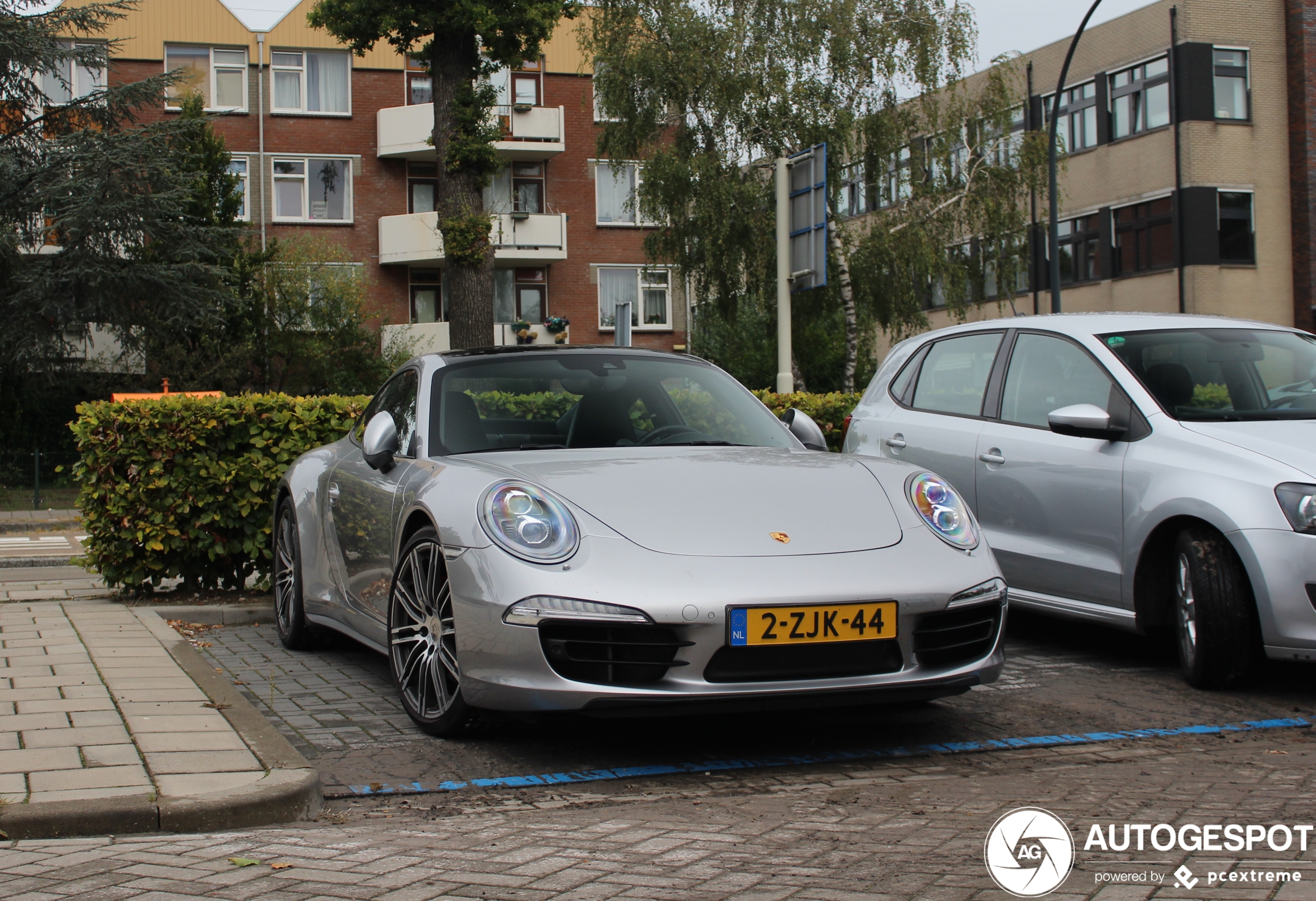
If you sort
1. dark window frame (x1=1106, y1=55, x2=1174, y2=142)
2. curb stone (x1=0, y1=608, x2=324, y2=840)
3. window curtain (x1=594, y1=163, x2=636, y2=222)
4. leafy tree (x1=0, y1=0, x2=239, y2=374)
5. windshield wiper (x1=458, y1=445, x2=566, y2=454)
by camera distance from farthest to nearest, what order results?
window curtain (x1=594, y1=163, x2=636, y2=222), dark window frame (x1=1106, y1=55, x2=1174, y2=142), leafy tree (x1=0, y1=0, x2=239, y2=374), windshield wiper (x1=458, y1=445, x2=566, y2=454), curb stone (x1=0, y1=608, x2=324, y2=840)

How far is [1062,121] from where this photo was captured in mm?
37844

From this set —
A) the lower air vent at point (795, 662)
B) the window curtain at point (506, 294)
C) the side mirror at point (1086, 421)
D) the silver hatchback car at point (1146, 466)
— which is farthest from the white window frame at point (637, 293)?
the lower air vent at point (795, 662)

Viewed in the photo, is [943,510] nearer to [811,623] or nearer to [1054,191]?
[811,623]

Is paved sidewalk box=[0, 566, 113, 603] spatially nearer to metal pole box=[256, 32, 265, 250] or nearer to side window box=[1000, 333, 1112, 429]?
side window box=[1000, 333, 1112, 429]

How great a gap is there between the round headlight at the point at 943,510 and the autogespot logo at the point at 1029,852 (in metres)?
1.15

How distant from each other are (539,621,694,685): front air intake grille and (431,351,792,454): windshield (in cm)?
130

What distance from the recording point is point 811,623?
4.20m

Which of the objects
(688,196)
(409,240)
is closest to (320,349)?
(409,240)

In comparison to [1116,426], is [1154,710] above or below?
below

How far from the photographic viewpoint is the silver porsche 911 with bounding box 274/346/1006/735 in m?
4.19

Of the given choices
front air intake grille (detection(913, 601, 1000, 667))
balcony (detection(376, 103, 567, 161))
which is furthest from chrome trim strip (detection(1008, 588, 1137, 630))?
balcony (detection(376, 103, 567, 161))

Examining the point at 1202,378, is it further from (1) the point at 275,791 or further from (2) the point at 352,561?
(1) the point at 275,791

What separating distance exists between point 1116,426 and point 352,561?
11.5ft

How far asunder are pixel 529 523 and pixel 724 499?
681 millimetres
